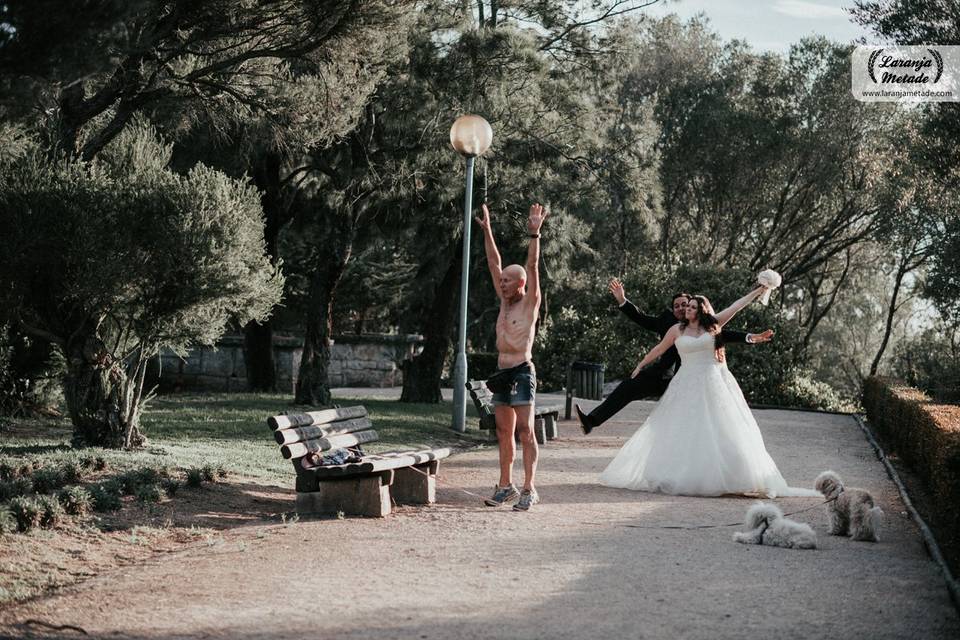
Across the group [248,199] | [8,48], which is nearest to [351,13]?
[248,199]

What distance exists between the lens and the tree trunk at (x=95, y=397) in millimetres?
10227

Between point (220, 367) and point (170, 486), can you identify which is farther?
point (220, 367)

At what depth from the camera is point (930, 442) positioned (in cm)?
989

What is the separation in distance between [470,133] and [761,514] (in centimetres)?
778

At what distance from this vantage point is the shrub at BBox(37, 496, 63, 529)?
7.25 meters

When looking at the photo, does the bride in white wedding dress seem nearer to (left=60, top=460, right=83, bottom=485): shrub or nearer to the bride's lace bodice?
the bride's lace bodice

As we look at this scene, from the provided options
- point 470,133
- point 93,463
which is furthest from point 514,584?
point 470,133

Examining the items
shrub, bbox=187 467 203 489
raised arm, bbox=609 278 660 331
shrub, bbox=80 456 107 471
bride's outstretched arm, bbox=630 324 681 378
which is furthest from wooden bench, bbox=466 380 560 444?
shrub, bbox=80 456 107 471

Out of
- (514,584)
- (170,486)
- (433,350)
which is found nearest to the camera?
(514,584)

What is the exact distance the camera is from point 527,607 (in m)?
5.52

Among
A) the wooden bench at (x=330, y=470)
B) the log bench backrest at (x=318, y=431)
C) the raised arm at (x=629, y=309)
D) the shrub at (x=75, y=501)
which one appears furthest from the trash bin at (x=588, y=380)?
the shrub at (x=75, y=501)

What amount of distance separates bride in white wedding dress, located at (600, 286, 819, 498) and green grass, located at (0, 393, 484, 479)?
3.35 m

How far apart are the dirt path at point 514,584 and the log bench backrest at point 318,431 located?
25.6 inches

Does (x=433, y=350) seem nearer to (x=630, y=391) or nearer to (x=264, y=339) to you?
(x=264, y=339)
